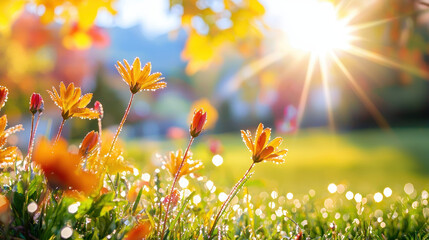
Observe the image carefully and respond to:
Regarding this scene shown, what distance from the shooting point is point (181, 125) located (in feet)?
102

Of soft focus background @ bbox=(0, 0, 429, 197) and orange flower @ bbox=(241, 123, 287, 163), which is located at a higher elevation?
soft focus background @ bbox=(0, 0, 429, 197)

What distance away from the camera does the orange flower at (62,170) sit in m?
1.03

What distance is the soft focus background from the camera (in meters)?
4.58

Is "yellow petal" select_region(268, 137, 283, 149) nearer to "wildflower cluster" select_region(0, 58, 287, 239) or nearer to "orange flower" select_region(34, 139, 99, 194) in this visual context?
"wildflower cluster" select_region(0, 58, 287, 239)

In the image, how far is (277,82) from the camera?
58.2ft

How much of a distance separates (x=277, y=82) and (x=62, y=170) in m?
17.0

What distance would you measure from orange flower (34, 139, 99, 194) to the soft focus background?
22.6 inches

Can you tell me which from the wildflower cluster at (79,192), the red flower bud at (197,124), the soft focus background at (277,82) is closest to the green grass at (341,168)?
the soft focus background at (277,82)

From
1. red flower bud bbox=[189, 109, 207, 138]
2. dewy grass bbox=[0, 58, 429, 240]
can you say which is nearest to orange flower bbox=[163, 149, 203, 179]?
dewy grass bbox=[0, 58, 429, 240]

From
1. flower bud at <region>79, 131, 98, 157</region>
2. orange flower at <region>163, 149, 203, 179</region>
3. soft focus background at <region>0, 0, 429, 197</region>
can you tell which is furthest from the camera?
soft focus background at <region>0, 0, 429, 197</region>

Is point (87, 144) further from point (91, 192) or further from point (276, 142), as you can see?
point (276, 142)

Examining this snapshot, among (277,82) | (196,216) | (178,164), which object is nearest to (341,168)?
(196,216)

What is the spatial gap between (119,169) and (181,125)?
1177 inches

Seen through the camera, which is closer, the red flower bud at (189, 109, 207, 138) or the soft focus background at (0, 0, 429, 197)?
the red flower bud at (189, 109, 207, 138)
